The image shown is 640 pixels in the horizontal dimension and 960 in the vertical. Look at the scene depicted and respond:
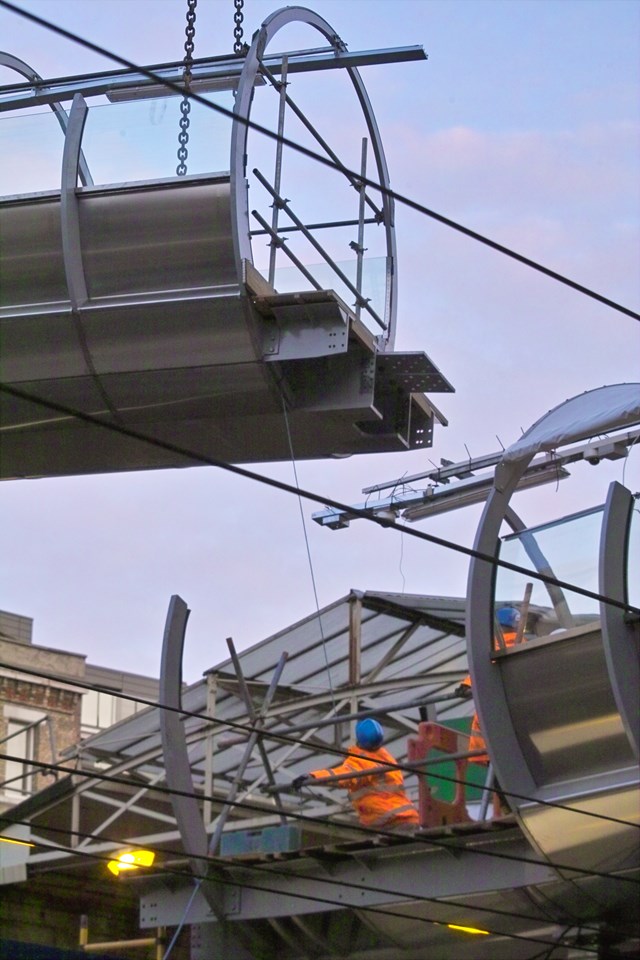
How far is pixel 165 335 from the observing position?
11539 millimetres

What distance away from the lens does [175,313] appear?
11.5 metres

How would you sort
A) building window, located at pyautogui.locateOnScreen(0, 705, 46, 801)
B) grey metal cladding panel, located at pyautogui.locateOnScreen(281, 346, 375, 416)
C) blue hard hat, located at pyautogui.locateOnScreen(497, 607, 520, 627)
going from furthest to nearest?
building window, located at pyautogui.locateOnScreen(0, 705, 46, 801) → blue hard hat, located at pyautogui.locateOnScreen(497, 607, 520, 627) → grey metal cladding panel, located at pyautogui.locateOnScreen(281, 346, 375, 416)

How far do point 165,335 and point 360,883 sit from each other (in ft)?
22.0

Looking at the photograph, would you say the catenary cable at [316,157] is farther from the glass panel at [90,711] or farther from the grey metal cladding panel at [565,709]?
the glass panel at [90,711]

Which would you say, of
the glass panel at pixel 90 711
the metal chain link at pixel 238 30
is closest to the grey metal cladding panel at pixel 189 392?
the metal chain link at pixel 238 30

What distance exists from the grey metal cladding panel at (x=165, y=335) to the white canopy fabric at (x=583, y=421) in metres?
4.25

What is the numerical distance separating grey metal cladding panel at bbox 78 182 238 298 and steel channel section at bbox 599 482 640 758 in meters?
4.44

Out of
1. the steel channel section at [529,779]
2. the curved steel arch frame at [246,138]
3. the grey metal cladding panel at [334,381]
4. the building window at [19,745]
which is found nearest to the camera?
the curved steel arch frame at [246,138]

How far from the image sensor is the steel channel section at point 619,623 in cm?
1341

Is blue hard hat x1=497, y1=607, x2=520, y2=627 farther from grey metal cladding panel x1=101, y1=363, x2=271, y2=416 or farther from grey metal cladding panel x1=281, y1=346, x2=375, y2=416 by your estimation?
grey metal cladding panel x1=101, y1=363, x2=271, y2=416

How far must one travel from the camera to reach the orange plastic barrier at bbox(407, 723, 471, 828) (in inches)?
603

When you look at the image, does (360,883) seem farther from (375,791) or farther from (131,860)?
(131,860)

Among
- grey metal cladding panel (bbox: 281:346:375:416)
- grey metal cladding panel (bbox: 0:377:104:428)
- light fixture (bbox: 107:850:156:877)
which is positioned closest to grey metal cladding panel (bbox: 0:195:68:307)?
grey metal cladding panel (bbox: 0:377:104:428)

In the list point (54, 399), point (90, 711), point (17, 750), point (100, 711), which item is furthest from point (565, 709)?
point (100, 711)
